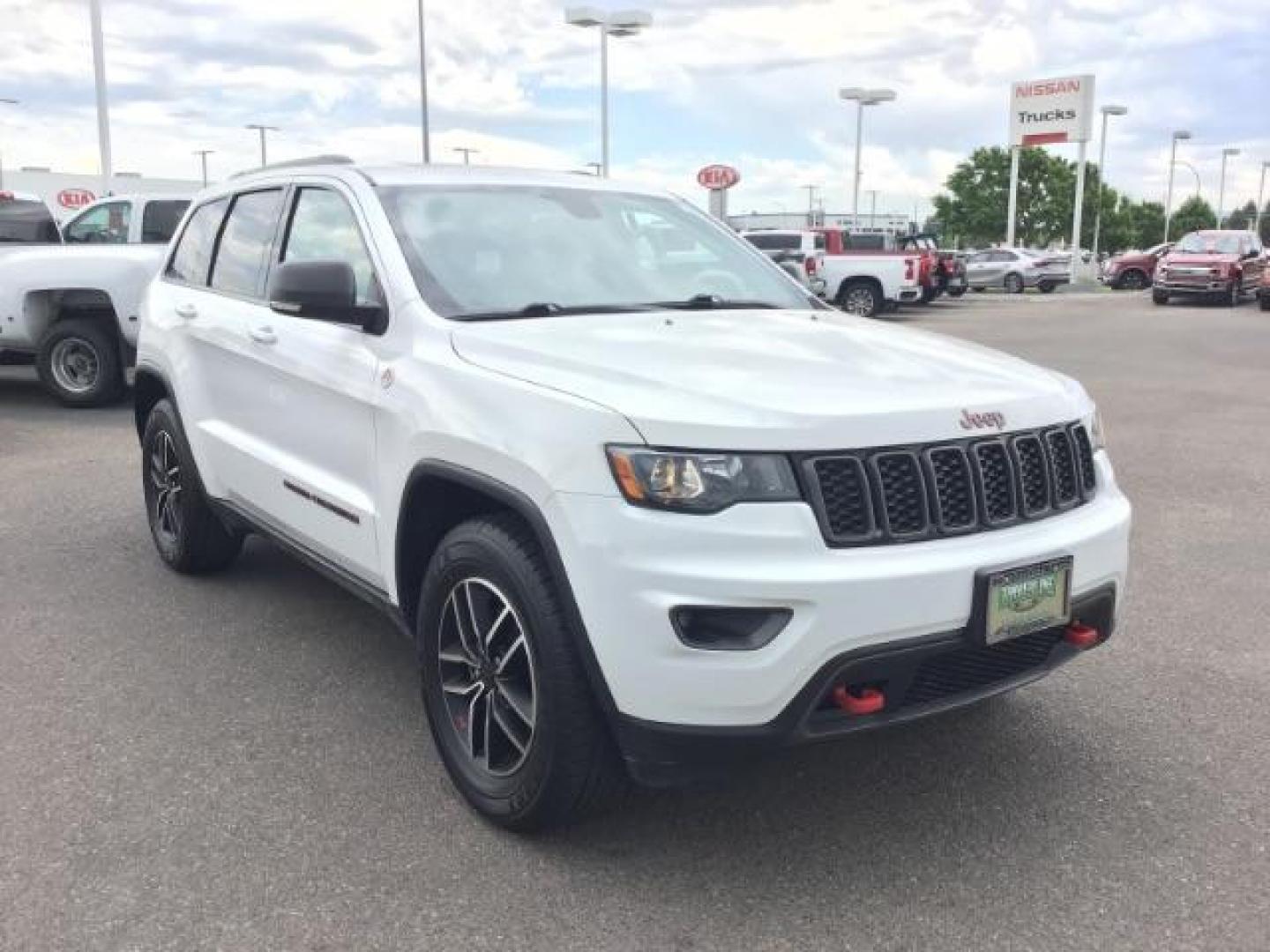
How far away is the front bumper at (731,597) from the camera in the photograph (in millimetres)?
2566

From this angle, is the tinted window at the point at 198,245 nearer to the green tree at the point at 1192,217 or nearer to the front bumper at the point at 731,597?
the front bumper at the point at 731,597

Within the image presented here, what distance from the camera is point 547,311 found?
3574 mm

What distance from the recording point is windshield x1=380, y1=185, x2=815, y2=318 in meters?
3.65

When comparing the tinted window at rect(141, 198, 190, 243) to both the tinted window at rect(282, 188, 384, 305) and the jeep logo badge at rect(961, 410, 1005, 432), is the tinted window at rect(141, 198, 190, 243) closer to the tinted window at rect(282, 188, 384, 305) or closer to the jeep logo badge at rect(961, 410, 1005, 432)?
the tinted window at rect(282, 188, 384, 305)

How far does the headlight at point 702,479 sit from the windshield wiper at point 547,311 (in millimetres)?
1020

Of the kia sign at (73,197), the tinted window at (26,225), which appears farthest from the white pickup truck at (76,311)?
the kia sign at (73,197)

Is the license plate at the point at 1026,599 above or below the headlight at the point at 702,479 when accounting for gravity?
below

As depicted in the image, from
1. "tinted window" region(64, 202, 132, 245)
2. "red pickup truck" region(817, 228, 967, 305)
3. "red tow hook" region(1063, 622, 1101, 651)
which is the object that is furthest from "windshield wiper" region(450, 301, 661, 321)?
"red pickup truck" region(817, 228, 967, 305)

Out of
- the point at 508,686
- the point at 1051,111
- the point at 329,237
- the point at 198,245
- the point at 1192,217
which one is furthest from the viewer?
the point at 1192,217

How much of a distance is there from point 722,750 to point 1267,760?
200cm

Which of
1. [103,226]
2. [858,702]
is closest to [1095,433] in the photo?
[858,702]

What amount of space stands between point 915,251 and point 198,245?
21.2 metres

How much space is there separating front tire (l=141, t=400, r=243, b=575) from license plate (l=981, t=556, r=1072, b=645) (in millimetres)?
3387

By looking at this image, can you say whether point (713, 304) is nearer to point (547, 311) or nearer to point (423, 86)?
point (547, 311)
